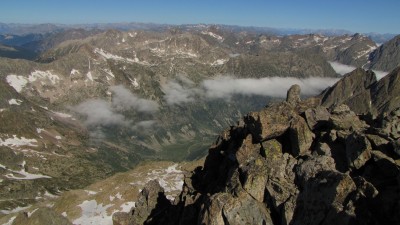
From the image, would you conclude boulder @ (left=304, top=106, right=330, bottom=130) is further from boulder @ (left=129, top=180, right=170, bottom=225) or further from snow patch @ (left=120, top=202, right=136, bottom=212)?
snow patch @ (left=120, top=202, right=136, bottom=212)

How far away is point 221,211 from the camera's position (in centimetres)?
4775

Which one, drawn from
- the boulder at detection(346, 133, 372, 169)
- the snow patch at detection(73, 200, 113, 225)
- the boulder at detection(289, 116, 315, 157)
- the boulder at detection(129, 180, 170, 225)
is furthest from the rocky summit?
the snow patch at detection(73, 200, 113, 225)

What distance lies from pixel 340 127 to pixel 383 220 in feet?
83.8

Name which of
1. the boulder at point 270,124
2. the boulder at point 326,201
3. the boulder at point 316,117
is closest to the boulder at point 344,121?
the boulder at point 316,117

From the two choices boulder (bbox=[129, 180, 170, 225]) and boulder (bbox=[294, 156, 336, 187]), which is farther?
boulder (bbox=[129, 180, 170, 225])

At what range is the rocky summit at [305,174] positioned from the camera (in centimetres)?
3913

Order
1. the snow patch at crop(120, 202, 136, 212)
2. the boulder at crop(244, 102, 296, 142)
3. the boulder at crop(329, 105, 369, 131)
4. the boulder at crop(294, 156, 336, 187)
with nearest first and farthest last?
1. the boulder at crop(294, 156, 336, 187)
2. the boulder at crop(329, 105, 369, 131)
3. the boulder at crop(244, 102, 296, 142)
4. the snow patch at crop(120, 202, 136, 212)

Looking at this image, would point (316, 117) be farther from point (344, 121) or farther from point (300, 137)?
point (300, 137)

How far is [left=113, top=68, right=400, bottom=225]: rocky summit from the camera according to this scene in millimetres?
39134

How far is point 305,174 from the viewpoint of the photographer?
49531 mm

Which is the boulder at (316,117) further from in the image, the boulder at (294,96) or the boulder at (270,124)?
the boulder at (294,96)

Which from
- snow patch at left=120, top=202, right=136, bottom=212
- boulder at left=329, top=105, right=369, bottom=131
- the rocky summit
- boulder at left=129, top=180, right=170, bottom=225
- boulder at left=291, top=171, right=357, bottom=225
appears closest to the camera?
boulder at left=291, top=171, right=357, bottom=225

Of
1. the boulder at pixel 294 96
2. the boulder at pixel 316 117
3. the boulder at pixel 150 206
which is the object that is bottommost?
the boulder at pixel 150 206

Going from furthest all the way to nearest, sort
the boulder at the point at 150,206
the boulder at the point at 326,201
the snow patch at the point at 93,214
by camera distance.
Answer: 1. the snow patch at the point at 93,214
2. the boulder at the point at 150,206
3. the boulder at the point at 326,201
